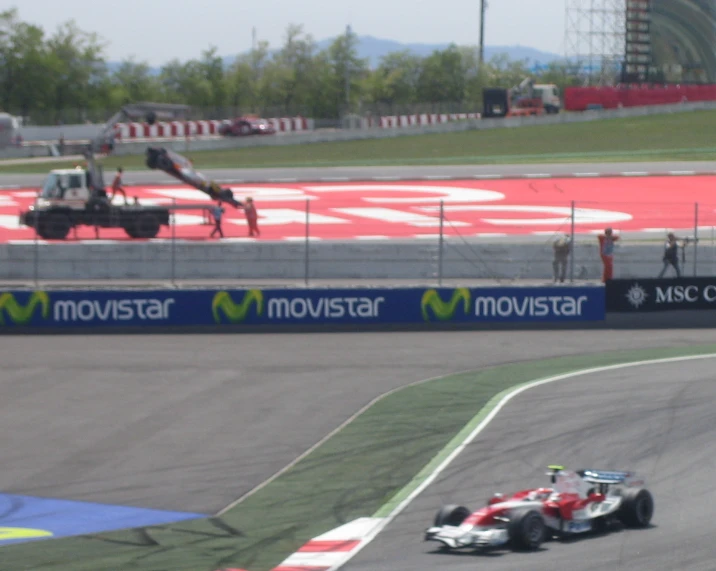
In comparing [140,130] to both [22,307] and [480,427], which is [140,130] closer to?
[22,307]

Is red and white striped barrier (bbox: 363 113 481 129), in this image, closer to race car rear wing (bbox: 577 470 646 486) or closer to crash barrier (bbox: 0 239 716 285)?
crash barrier (bbox: 0 239 716 285)

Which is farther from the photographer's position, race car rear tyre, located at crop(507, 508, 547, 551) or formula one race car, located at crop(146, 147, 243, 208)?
formula one race car, located at crop(146, 147, 243, 208)

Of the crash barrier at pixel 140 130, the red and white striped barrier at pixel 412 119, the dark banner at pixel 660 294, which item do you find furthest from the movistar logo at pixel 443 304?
the red and white striped barrier at pixel 412 119

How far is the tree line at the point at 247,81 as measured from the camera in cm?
8619

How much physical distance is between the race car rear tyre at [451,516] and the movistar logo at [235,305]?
45.3ft

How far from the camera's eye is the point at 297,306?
2431 centimetres

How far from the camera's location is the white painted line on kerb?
36.5 feet

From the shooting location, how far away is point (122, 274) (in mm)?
29453

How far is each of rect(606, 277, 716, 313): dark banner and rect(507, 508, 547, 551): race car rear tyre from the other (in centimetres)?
1484

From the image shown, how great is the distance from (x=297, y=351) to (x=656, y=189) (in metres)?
23.3

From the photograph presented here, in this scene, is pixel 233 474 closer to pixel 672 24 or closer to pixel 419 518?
pixel 419 518

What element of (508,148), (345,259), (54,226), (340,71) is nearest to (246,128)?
(508,148)

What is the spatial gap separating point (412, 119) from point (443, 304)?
59347mm

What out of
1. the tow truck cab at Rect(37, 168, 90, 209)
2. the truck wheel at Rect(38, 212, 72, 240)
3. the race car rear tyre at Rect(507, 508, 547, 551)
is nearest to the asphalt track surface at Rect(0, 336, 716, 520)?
the race car rear tyre at Rect(507, 508, 547, 551)
